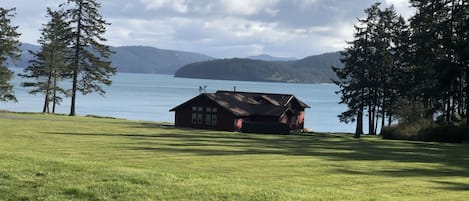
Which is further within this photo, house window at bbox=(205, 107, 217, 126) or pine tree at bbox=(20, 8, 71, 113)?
pine tree at bbox=(20, 8, 71, 113)

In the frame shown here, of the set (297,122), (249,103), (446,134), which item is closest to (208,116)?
(249,103)

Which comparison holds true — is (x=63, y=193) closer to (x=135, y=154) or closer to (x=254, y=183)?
(x=254, y=183)

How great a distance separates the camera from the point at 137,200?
34.7 feet

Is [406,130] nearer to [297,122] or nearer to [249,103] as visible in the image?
[249,103]

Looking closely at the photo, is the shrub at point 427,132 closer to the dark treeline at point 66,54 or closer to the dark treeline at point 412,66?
the dark treeline at point 412,66

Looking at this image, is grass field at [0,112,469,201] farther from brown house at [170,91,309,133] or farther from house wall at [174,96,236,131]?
house wall at [174,96,236,131]

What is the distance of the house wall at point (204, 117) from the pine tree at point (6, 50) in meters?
22.8

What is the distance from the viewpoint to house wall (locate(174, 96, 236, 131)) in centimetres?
5812

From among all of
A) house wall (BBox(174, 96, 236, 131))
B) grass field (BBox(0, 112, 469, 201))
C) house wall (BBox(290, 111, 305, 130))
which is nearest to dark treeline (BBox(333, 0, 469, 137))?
house wall (BBox(290, 111, 305, 130))

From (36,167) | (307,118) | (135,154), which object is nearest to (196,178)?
(36,167)

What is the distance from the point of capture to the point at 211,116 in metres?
59.5

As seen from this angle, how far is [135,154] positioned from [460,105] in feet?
116

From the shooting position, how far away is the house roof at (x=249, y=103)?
59406 mm

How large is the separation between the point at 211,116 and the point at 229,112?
2.43 meters
